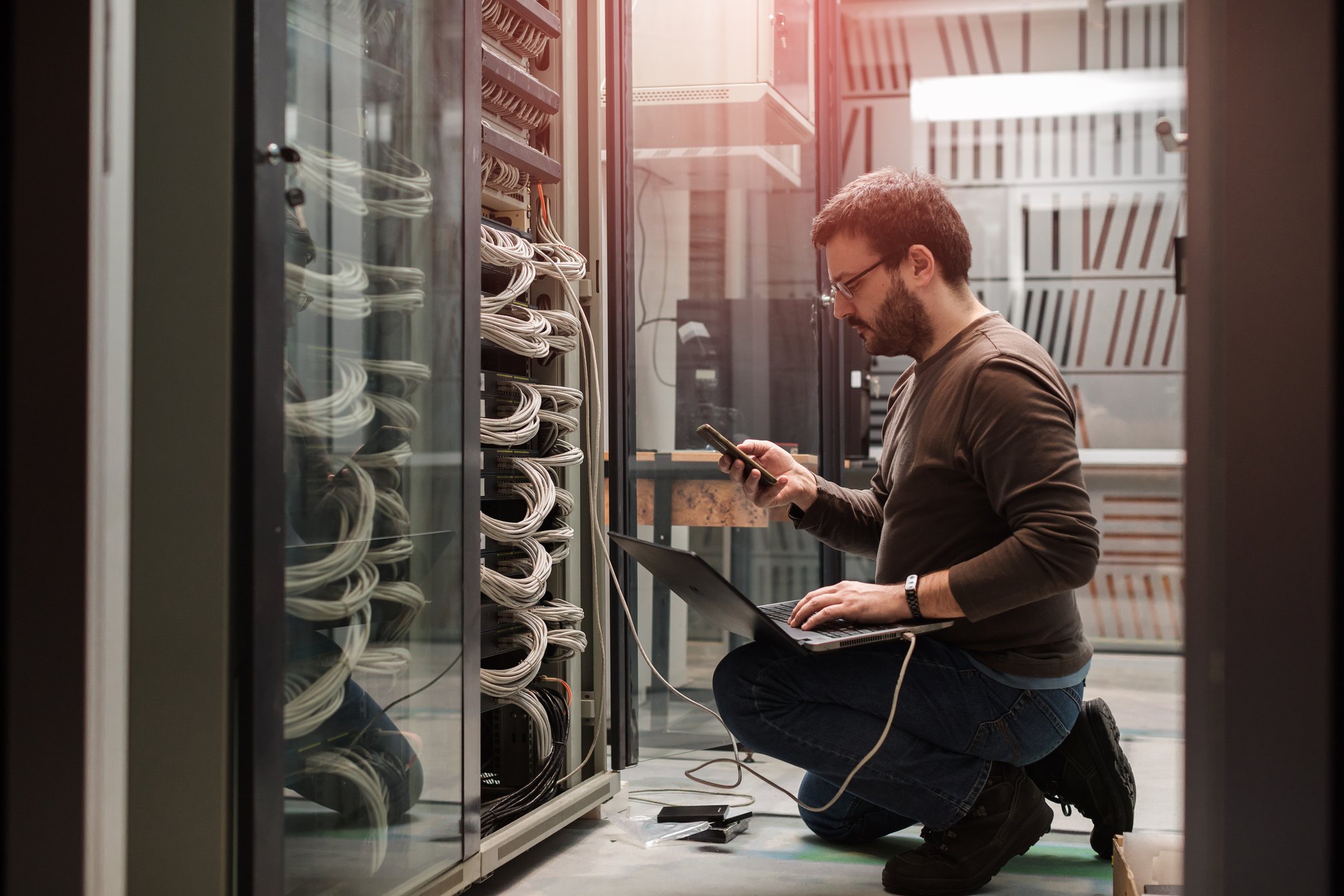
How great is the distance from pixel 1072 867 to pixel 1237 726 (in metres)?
1.48

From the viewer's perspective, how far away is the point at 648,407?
3100mm

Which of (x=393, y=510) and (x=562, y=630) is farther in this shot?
(x=562, y=630)

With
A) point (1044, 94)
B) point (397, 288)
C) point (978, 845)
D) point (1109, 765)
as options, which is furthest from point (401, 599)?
point (1044, 94)

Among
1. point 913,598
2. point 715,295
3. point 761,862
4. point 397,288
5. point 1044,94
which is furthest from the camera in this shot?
point 1044,94

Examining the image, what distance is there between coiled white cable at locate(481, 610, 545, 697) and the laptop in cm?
34

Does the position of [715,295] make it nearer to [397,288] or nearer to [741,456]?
[741,456]

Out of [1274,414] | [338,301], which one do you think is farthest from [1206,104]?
[338,301]

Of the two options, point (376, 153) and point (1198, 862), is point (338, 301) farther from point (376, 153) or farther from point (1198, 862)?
point (1198, 862)

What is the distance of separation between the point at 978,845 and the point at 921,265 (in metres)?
1.00

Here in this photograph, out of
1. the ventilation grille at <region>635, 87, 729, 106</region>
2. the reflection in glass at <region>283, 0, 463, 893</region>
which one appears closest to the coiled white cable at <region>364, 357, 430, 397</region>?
the reflection in glass at <region>283, 0, 463, 893</region>

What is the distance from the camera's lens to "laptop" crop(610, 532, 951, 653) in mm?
1649

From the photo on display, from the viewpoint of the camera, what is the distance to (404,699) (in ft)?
5.56

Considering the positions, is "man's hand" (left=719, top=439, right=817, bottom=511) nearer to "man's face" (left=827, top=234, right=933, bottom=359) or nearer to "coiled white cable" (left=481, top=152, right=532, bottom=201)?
"man's face" (left=827, top=234, right=933, bottom=359)

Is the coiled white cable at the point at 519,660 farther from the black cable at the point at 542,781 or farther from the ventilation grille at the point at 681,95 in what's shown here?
the ventilation grille at the point at 681,95
